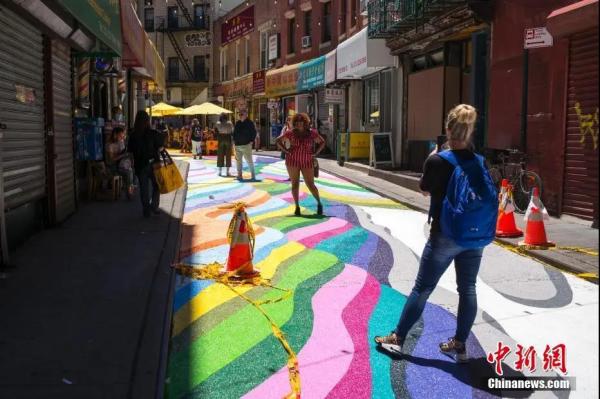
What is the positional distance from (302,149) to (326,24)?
20.0 metres

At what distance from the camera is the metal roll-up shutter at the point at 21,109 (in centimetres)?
762

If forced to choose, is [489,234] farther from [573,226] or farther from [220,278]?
[573,226]

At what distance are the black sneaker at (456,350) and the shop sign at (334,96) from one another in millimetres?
21904

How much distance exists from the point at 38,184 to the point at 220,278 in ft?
12.2

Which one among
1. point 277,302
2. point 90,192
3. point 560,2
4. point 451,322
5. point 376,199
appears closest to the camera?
point 451,322

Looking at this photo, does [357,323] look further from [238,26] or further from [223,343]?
[238,26]

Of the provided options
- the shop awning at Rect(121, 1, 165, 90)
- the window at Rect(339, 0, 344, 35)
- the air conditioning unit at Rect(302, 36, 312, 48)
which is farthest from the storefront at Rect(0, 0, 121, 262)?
the air conditioning unit at Rect(302, 36, 312, 48)

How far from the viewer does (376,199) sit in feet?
47.7

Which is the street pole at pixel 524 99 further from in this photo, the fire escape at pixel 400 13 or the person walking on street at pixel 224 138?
the person walking on street at pixel 224 138

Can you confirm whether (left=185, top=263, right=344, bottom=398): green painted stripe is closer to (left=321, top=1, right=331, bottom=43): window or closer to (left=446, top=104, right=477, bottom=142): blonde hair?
(left=446, top=104, right=477, bottom=142): blonde hair

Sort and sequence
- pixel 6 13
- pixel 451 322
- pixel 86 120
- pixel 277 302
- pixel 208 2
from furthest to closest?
1. pixel 208 2
2. pixel 86 120
3. pixel 6 13
4. pixel 277 302
5. pixel 451 322

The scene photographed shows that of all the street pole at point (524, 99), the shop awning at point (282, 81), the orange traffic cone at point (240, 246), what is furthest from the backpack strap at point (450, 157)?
the shop awning at point (282, 81)

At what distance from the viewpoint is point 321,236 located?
9578 mm

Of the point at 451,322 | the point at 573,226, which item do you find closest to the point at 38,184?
the point at 451,322
